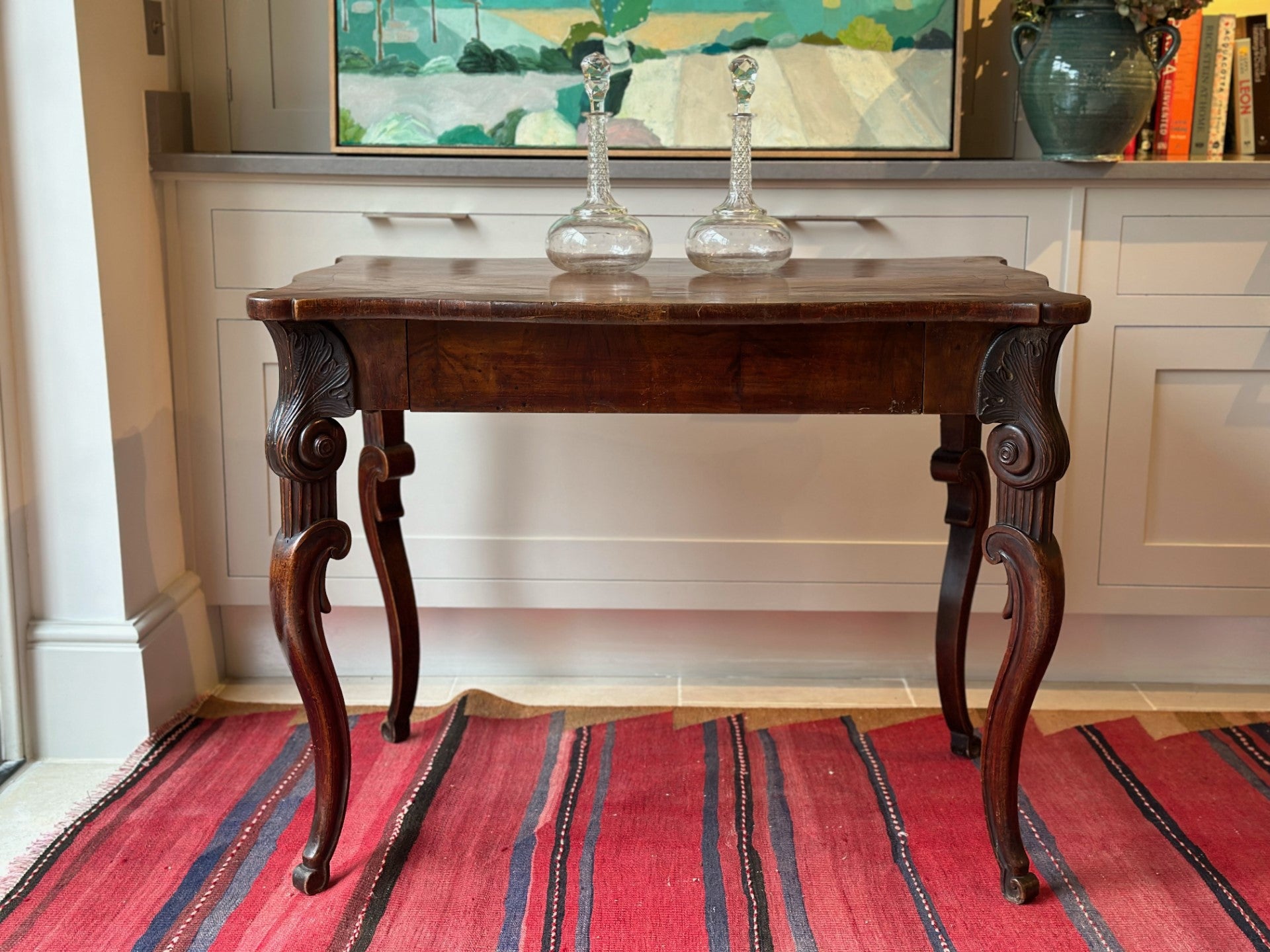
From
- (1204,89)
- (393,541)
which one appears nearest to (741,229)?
(393,541)

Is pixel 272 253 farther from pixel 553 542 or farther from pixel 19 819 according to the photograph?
pixel 19 819

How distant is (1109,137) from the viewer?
2.00 meters

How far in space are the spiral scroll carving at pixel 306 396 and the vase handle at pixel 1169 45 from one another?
1495 millimetres

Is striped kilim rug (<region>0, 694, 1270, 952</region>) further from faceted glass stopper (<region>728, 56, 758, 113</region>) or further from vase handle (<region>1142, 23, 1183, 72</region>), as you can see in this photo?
vase handle (<region>1142, 23, 1183, 72</region>)

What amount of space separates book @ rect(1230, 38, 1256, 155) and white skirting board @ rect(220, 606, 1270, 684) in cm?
94

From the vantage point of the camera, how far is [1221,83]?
7.29 ft

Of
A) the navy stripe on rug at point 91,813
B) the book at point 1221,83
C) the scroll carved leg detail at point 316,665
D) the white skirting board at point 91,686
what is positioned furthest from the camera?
the book at point 1221,83

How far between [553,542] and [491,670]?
1.06 feet

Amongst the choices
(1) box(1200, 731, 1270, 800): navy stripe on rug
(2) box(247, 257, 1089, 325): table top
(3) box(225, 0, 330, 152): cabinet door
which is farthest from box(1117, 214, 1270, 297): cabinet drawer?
(3) box(225, 0, 330, 152): cabinet door

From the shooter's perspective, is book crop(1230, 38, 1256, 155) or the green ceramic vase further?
book crop(1230, 38, 1256, 155)

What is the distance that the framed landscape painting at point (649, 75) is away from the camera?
212 centimetres

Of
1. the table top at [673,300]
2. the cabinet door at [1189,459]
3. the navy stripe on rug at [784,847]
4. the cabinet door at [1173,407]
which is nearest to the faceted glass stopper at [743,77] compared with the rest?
the table top at [673,300]

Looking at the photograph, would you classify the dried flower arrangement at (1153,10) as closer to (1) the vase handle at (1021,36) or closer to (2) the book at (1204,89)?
(1) the vase handle at (1021,36)

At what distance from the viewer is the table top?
1295mm
